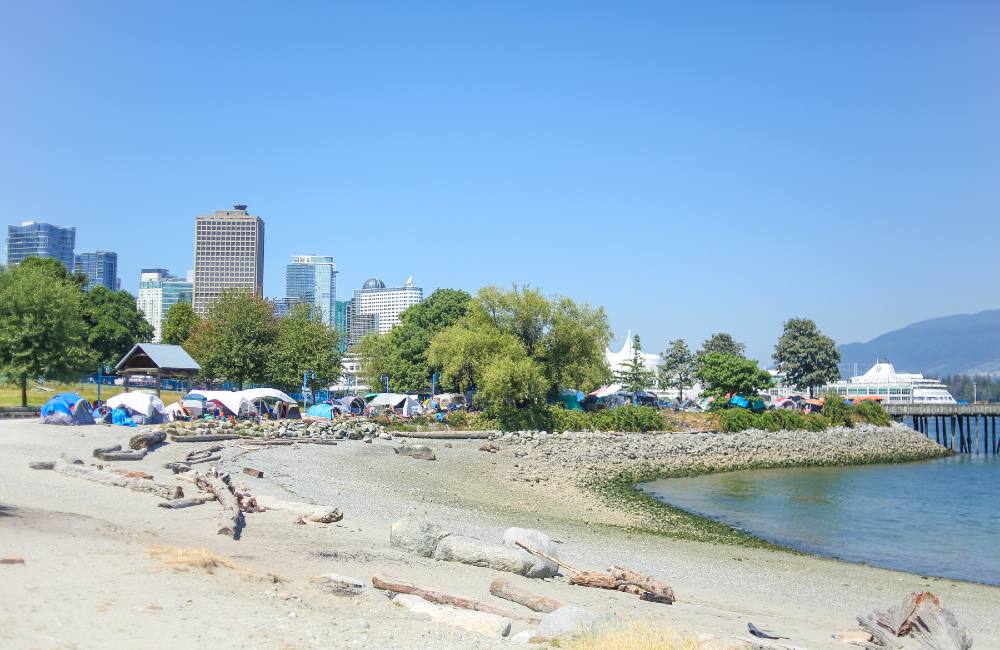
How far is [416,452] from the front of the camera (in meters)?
36.2

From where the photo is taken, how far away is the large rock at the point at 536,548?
14211 millimetres

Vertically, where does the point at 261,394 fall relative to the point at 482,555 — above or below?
above

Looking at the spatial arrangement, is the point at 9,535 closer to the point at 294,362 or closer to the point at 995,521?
the point at 995,521

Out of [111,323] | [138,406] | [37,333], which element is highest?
[111,323]

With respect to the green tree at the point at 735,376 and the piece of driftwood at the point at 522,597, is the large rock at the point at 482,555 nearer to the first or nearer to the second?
the piece of driftwood at the point at 522,597

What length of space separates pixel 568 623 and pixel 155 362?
39.8m

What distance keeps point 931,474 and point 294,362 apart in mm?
44913

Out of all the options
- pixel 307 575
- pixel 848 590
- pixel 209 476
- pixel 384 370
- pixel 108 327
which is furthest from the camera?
pixel 108 327

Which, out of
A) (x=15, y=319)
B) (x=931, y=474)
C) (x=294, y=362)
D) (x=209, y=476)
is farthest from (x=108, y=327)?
(x=931, y=474)

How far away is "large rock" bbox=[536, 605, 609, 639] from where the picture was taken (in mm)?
9461

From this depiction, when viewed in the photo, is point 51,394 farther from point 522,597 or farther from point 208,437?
point 522,597

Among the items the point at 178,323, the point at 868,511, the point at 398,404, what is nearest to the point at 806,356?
the point at 398,404

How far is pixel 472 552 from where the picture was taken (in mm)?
14484

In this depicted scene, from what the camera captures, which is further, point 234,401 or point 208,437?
point 234,401
